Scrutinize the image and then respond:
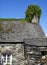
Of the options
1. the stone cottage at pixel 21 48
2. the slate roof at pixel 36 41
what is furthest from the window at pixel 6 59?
the slate roof at pixel 36 41

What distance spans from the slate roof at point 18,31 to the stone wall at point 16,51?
2.37ft

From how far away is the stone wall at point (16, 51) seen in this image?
2466 cm

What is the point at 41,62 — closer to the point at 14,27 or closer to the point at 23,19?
the point at 14,27

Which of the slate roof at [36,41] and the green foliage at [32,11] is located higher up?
the green foliage at [32,11]

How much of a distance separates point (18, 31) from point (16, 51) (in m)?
3.89

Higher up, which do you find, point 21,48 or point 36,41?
point 36,41

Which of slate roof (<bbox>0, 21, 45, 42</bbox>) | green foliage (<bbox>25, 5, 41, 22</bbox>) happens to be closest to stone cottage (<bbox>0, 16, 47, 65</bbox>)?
slate roof (<bbox>0, 21, 45, 42</bbox>)

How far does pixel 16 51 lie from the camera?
982 inches

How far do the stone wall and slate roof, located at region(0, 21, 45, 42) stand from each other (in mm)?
722

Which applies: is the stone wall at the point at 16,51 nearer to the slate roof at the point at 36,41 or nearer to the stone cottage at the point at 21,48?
the stone cottage at the point at 21,48

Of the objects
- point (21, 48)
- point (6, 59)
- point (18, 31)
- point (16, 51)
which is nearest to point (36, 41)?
point (21, 48)

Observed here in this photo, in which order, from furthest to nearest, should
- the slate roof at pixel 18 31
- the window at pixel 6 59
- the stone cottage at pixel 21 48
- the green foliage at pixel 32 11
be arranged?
the green foliage at pixel 32 11
the slate roof at pixel 18 31
the window at pixel 6 59
the stone cottage at pixel 21 48

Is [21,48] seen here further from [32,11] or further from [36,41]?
[32,11]

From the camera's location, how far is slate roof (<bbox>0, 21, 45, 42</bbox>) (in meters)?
26.0
